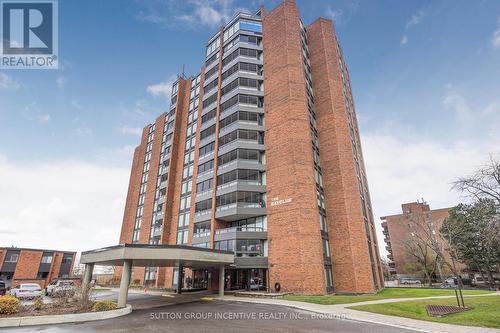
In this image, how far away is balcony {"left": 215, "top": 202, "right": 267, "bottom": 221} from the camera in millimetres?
32906

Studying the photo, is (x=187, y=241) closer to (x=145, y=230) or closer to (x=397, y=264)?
(x=145, y=230)

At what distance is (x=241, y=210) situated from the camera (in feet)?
108

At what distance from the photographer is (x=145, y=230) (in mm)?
52844

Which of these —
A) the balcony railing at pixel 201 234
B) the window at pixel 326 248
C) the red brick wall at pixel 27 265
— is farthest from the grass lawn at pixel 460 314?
the red brick wall at pixel 27 265

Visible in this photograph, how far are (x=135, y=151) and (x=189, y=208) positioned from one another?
36860 mm

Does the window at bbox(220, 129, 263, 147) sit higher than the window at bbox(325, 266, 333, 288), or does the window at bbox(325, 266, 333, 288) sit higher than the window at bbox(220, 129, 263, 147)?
the window at bbox(220, 129, 263, 147)

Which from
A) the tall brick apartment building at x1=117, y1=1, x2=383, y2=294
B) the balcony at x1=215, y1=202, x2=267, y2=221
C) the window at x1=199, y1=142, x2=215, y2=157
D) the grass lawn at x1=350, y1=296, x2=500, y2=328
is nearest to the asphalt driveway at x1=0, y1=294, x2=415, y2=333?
the grass lawn at x1=350, y1=296, x2=500, y2=328

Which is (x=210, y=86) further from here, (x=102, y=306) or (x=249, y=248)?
(x=102, y=306)

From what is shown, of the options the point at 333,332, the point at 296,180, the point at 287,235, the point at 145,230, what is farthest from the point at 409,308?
the point at 145,230

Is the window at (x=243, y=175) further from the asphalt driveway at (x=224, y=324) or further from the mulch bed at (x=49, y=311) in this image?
the mulch bed at (x=49, y=311)

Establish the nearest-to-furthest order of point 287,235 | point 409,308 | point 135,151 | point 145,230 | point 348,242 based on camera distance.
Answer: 1. point 409,308
2. point 287,235
3. point 348,242
4. point 145,230
5. point 135,151

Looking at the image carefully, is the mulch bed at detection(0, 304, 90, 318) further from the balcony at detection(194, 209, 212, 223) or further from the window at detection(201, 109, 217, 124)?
the window at detection(201, 109, 217, 124)

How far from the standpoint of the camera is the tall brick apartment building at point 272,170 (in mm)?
30594

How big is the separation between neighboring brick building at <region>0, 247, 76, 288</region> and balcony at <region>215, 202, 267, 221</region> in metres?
38.4
